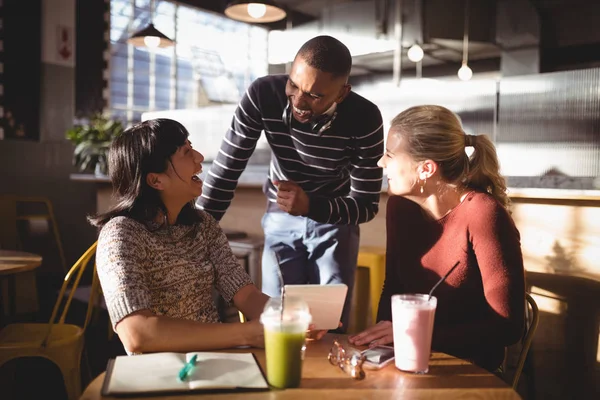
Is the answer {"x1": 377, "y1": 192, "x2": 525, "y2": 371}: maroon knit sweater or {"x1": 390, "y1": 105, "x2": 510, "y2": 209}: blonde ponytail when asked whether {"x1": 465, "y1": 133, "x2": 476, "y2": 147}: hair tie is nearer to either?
{"x1": 390, "y1": 105, "x2": 510, "y2": 209}: blonde ponytail

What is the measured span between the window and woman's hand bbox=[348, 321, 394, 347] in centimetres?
661

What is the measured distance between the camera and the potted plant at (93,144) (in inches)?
223

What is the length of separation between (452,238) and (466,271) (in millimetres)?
104

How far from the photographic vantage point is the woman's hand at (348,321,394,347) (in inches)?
51.7

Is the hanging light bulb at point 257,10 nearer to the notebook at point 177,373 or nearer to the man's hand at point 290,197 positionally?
the man's hand at point 290,197

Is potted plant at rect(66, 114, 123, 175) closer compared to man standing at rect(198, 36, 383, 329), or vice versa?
man standing at rect(198, 36, 383, 329)

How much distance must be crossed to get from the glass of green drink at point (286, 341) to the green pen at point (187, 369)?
6.0 inches

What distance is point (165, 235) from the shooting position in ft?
5.01

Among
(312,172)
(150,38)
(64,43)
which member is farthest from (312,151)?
(64,43)

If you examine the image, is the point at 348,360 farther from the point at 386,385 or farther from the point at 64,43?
the point at 64,43

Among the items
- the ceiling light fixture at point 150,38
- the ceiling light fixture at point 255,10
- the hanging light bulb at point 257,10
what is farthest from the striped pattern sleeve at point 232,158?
the ceiling light fixture at point 150,38

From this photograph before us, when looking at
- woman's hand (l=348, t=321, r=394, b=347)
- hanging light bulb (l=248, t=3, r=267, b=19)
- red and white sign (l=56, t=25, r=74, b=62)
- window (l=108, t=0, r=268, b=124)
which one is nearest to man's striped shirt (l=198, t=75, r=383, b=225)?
woman's hand (l=348, t=321, r=394, b=347)

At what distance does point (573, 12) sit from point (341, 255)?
23.1ft

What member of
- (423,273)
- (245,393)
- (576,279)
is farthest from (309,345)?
(576,279)
